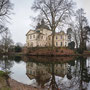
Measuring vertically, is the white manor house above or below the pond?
above

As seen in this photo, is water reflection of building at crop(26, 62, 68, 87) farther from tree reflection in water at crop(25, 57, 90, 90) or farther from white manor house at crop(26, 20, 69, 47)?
white manor house at crop(26, 20, 69, 47)

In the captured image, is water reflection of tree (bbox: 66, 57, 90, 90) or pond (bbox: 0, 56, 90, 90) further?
pond (bbox: 0, 56, 90, 90)

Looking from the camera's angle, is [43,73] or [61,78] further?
[43,73]

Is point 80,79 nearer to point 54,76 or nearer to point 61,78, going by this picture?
point 61,78

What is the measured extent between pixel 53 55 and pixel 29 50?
10711 mm

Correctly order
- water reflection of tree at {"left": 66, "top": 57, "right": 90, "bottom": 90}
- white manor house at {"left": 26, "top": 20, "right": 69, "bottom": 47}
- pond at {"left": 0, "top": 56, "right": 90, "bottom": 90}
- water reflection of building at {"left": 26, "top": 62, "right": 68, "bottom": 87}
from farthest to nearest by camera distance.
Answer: white manor house at {"left": 26, "top": 20, "right": 69, "bottom": 47} → water reflection of building at {"left": 26, "top": 62, "right": 68, "bottom": 87} → pond at {"left": 0, "top": 56, "right": 90, "bottom": 90} → water reflection of tree at {"left": 66, "top": 57, "right": 90, "bottom": 90}

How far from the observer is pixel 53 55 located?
26516 mm

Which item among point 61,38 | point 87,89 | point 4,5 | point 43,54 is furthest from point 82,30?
point 87,89

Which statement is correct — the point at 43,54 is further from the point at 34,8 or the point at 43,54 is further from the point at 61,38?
the point at 61,38

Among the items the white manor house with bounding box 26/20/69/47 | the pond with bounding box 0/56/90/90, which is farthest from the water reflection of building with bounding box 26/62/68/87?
the white manor house with bounding box 26/20/69/47

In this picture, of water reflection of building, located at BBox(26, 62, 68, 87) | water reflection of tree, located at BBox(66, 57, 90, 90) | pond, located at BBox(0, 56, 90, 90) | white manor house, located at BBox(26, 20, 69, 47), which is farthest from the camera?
white manor house, located at BBox(26, 20, 69, 47)

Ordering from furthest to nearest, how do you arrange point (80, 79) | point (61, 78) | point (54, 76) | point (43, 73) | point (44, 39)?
point (44, 39), point (43, 73), point (54, 76), point (61, 78), point (80, 79)

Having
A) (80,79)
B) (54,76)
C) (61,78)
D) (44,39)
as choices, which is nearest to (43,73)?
(54,76)

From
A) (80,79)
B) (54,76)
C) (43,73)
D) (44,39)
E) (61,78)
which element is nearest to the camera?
(80,79)
